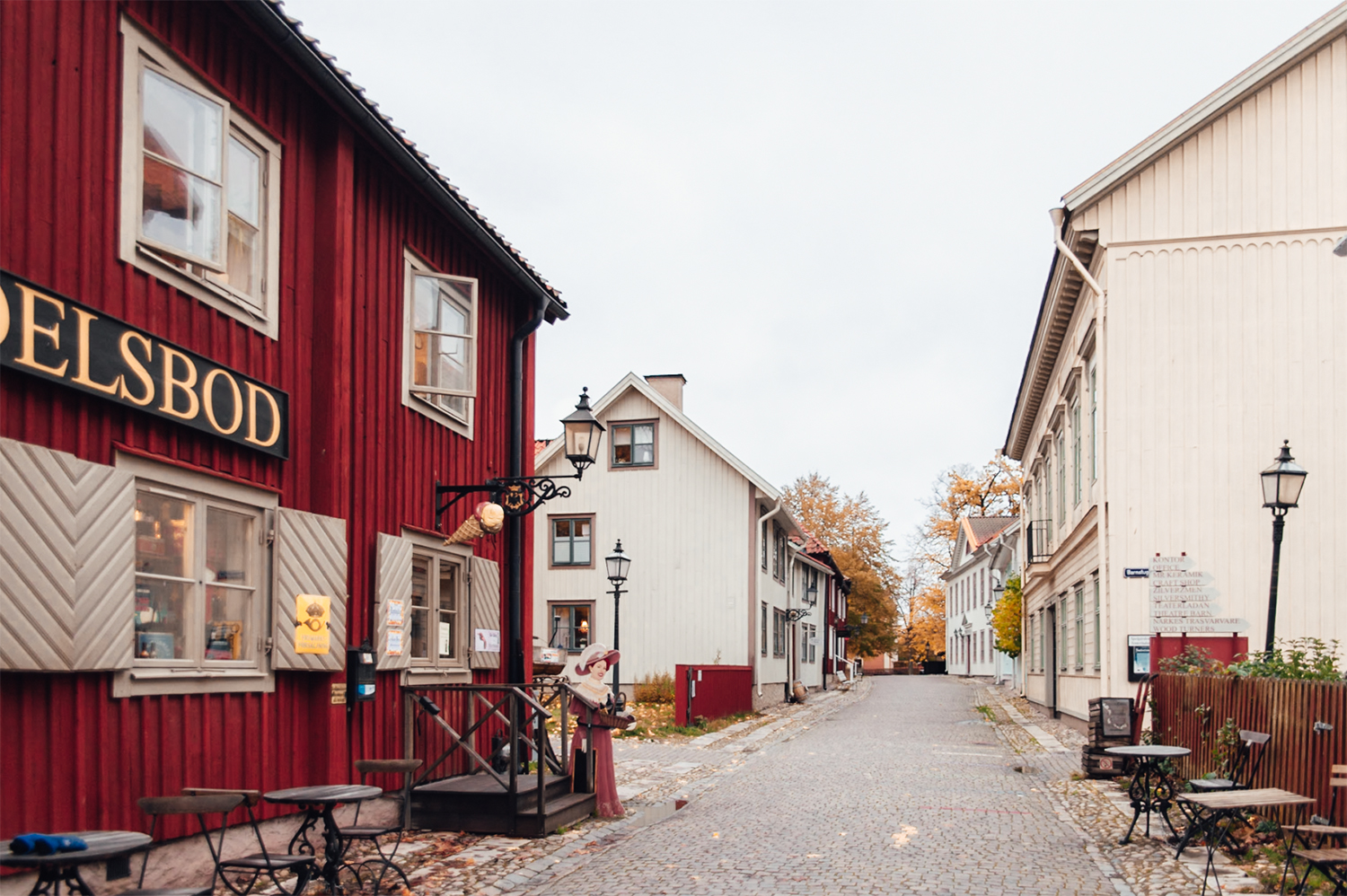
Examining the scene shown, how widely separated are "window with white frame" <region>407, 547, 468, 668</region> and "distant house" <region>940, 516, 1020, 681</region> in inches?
1293

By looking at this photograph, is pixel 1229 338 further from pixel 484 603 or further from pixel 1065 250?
pixel 484 603

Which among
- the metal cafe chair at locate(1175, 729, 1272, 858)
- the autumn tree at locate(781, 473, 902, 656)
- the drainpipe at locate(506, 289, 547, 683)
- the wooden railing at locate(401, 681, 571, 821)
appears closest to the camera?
the metal cafe chair at locate(1175, 729, 1272, 858)

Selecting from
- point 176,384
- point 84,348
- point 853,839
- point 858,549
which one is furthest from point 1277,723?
point 858,549

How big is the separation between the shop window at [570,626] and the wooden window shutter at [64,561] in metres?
22.6

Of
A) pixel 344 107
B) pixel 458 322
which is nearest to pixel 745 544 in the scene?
pixel 458 322

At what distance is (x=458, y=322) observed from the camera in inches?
483

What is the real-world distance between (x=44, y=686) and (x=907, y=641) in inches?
2944

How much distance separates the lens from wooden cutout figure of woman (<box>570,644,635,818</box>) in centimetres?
1152

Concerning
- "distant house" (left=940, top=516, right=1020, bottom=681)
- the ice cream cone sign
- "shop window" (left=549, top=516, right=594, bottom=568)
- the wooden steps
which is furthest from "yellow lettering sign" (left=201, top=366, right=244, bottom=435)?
"distant house" (left=940, top=516, right=1020, bottom=681)

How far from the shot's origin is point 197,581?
7.69 meters

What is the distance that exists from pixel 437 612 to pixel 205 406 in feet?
14.7

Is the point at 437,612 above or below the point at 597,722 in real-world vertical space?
above

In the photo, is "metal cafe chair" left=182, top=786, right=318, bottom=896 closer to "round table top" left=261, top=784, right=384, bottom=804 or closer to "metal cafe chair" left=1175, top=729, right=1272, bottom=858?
"round table top" left=261, top=784, right=384, bottom=804

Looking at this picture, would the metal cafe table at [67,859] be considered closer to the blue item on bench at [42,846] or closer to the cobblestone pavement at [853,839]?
the blue item on bench at [42,846]
